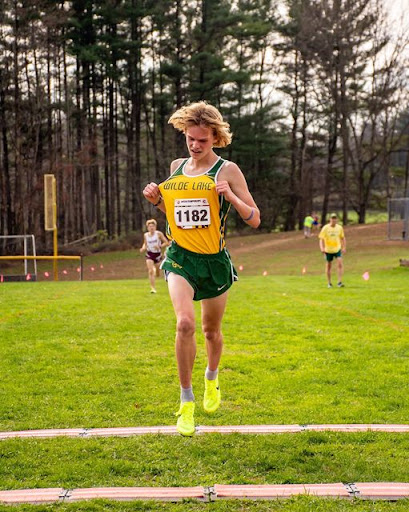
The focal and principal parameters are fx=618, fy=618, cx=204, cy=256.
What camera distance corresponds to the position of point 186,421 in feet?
14.0

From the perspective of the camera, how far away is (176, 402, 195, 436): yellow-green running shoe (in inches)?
166

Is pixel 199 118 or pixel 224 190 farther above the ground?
pixel 199 118

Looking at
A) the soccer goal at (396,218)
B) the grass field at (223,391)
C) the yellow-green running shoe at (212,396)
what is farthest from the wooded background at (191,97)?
the yellow-green running shoe at (212,396)

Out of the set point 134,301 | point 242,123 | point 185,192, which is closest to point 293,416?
point 185,192

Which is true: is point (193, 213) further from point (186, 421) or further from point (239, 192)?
point (186, 421)

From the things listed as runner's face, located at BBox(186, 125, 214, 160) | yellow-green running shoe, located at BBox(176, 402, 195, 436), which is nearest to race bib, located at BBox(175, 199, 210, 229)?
runner's face, located at BBox(186, 125, 214, 160)

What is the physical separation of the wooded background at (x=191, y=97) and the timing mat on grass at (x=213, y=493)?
32.6 m

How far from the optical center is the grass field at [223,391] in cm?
379

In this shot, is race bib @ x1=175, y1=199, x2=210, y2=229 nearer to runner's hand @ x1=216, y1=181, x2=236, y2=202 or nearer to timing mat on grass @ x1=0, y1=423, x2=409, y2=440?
runner's hand @ x1=216, y1=181, x2=236, y2=202

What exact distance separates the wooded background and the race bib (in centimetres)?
3177

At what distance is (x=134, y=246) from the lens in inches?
1590

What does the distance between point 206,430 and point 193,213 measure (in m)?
1.62

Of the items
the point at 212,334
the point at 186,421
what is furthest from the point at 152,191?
the point at 186,421

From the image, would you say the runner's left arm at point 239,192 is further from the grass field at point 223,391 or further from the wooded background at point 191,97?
the wooded background at point 191,97
